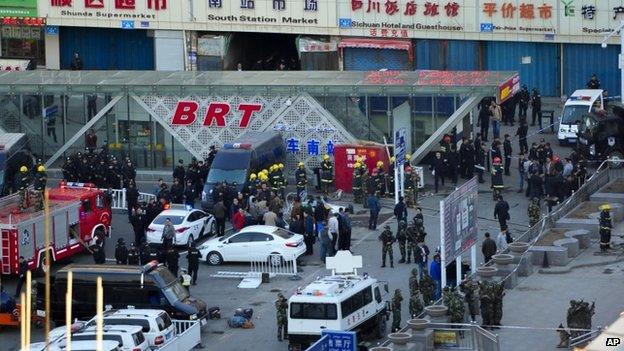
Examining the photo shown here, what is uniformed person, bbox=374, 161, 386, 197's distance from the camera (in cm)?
5031

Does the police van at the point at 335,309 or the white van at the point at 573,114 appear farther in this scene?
the white van at the point at 573,114

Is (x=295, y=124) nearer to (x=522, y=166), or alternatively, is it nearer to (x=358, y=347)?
(x=522, y=166)

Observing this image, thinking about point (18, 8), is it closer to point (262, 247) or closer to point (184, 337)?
point (262, 247)

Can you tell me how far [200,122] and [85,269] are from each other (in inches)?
611

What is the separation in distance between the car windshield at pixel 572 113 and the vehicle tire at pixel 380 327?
19225 mm

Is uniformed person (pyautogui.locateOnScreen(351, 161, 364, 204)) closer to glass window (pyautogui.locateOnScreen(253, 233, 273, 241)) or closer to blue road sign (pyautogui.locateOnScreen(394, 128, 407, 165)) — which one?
blue road sign (pyautogui.locateOnScreen(394, 128, 407, 165))

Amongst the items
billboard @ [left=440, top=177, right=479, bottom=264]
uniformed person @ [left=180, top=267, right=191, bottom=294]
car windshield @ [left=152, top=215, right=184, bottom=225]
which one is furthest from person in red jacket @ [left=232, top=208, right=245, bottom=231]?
billboard @ [left=440, top=177, right=479, bottom=264]

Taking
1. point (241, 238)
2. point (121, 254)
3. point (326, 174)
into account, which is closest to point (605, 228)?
point (241, 238)

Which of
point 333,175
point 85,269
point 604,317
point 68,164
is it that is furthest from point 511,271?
point 68,164

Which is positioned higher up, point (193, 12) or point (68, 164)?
point (193, 12)

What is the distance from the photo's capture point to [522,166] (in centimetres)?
5112

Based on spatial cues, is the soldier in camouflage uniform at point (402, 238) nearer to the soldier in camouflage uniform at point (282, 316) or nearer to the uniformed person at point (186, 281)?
the uniformed person at point (186, 281)

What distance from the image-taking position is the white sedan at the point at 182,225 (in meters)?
46.6

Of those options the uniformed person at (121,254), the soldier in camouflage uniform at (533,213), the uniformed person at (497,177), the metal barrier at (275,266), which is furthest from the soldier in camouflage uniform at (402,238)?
the uniformed person at (497,177)
